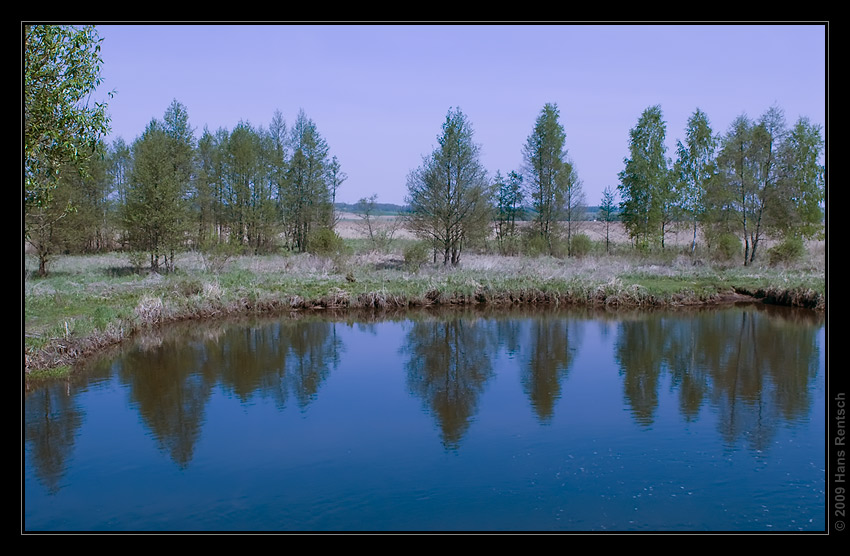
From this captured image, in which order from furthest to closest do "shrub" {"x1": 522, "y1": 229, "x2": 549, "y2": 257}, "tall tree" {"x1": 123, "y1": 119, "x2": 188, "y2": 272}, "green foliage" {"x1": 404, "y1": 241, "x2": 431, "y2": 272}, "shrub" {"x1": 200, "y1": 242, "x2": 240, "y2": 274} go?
"shrub" {"x1": 522, "y1": 229, "x2": 549, "y2": 257}, "green foliage" {"x1": 404, "y1": 241, "x2": 431, "y2": 272}, "shrub" {"x1": 200, "y1": 242, "x2": 240, "y2": 274}, "tall tree" {"x1": 123, "y1": 119, "x2": 188, "y2": 272}

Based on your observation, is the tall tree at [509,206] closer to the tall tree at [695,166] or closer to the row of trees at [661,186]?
the row of trees at [661,186]

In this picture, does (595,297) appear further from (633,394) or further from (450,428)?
(450,428)

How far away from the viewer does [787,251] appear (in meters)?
29.8

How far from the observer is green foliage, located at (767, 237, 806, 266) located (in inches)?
1163

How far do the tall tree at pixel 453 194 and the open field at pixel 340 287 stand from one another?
1.69 m

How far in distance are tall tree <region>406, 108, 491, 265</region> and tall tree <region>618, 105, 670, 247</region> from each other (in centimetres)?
825

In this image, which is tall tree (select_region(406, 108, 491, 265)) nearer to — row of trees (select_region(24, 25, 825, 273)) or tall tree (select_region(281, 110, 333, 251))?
row of trees (select_region(24, 25, 825, 273))

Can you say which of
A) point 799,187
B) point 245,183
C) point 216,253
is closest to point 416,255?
point 216,253

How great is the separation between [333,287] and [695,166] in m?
22.6

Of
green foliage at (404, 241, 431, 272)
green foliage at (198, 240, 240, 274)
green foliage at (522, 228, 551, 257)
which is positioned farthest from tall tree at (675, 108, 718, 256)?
green foliage at (198, 240, 240, 274)

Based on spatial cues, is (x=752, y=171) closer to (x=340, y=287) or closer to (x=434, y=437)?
(x=340, y=287)

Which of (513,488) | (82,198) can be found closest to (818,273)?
(513,488)
